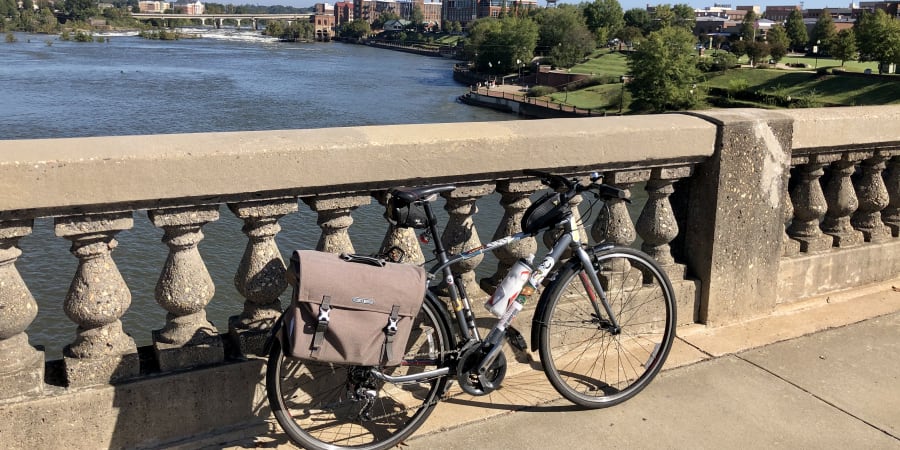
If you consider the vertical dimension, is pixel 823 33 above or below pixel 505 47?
above

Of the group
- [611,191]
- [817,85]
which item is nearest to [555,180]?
[611,191]

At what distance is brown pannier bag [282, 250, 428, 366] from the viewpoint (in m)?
2.72

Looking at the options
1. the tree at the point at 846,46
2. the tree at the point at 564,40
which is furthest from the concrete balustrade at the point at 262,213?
the tree at the point at 564,40

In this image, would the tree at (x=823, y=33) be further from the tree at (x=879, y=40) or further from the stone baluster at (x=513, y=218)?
the stone baluster at (x=513, y=218)

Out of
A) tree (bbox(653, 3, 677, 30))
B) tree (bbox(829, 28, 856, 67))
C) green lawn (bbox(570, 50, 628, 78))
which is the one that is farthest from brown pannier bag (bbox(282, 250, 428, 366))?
tree (bbox(653, 3, 677, 30))

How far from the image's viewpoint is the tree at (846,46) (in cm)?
8281

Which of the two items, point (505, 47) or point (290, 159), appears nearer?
point (290, 159)

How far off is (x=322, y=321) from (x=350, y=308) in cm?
10

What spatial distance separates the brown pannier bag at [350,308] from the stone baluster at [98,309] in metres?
0.68

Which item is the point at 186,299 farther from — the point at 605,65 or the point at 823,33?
the point at 823,33

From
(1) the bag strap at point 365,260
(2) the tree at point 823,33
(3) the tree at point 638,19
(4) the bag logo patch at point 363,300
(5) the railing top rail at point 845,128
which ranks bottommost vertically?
(4) the bag logo patch at point 363,300

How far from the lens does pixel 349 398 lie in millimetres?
3338

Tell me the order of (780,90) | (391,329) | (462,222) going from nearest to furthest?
1. (391,329)
2. (462,222)
3. (780,90)

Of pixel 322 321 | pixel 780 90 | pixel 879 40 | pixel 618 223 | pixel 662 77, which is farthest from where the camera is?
pixel 879 40
